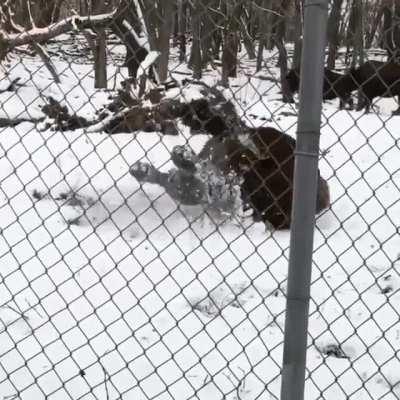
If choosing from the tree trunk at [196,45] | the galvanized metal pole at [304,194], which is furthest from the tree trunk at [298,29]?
the galvanized metal pole at [304,194]

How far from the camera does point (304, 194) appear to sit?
147 centimetres

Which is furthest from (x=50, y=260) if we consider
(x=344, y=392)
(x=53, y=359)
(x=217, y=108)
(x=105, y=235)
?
(x=344, y=392)

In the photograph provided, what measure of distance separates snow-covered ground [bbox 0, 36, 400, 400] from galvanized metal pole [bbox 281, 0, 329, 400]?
543 millimetres

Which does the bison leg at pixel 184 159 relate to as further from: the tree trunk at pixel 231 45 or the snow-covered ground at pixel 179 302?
the tree trunk at pixel 231 45

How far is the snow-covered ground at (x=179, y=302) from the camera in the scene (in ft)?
8.45

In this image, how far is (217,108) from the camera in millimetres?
3252

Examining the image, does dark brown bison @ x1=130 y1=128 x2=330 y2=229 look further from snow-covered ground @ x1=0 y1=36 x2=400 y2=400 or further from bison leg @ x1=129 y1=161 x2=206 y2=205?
snow-covered ground @ x1=0 y1=36 x2=400 y2=400

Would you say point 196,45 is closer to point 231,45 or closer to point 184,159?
point 231,45

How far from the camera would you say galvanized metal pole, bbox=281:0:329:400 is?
1.39m

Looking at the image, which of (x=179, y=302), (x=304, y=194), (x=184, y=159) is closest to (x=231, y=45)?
(x=304, y=194)

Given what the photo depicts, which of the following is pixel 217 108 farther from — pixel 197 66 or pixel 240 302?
pixel 240 302

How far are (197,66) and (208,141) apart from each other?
1.49m

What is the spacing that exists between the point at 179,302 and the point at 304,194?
2.04m

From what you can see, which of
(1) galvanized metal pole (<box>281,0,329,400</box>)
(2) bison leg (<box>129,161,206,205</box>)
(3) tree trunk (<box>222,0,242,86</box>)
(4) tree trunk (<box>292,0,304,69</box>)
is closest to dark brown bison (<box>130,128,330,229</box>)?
(2) bison leg (<box>129,161,206,205</box>)
